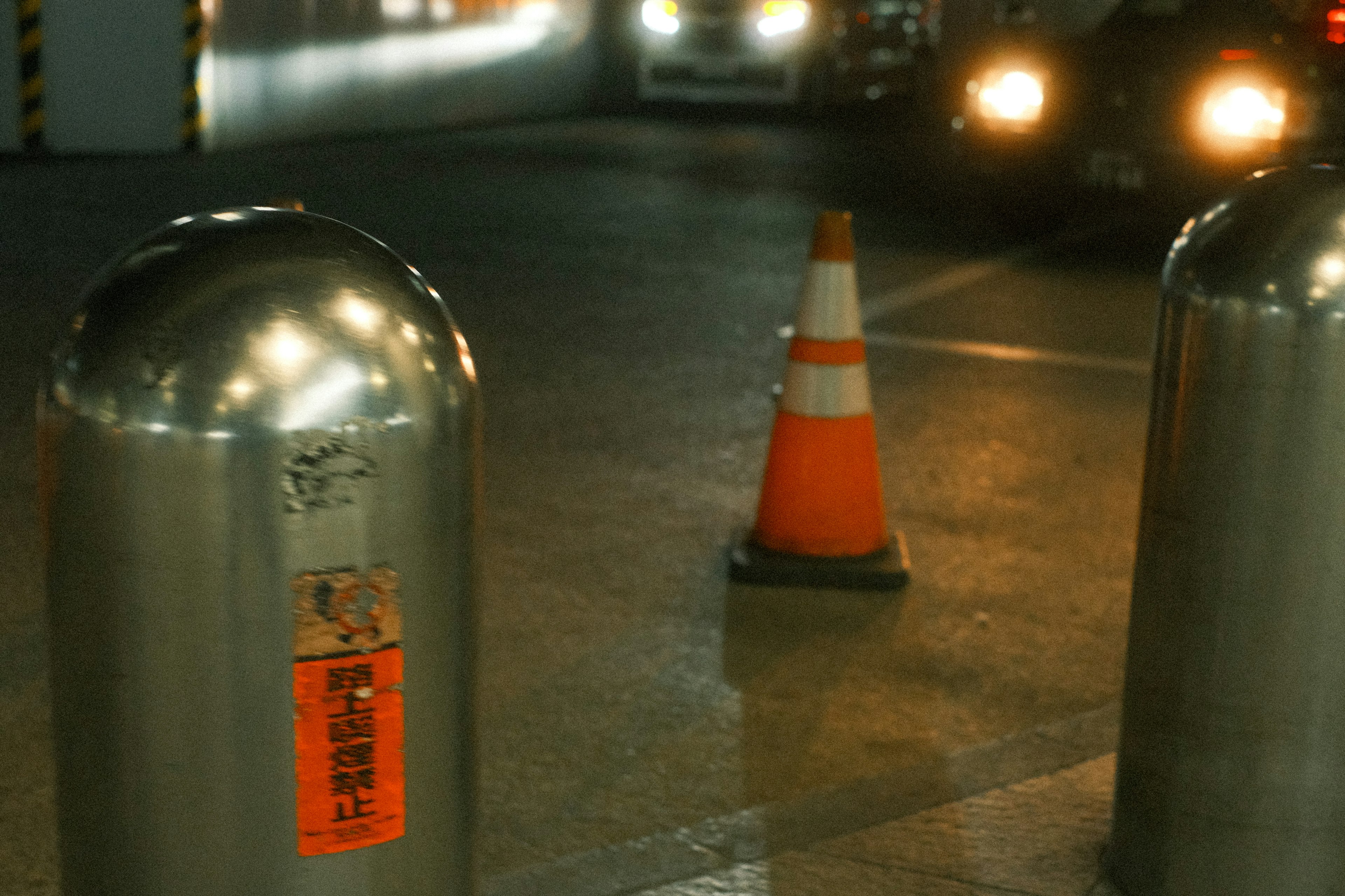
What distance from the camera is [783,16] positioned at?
1822cm

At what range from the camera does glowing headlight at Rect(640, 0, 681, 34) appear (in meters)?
18.6

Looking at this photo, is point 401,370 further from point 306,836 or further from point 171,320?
point 306,836

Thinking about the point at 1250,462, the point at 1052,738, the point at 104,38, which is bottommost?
the point at 1052,738

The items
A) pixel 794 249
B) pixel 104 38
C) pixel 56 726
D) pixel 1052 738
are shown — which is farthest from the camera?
pixel 104 38

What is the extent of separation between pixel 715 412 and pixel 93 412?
14.2 ft

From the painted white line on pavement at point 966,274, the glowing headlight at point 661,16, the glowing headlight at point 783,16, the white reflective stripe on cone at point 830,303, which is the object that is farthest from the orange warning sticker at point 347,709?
the glowing headlight at point 661,16

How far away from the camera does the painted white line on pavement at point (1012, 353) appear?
6887mm

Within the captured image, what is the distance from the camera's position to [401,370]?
172 centimetres

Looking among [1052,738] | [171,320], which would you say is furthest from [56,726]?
[1052,738]

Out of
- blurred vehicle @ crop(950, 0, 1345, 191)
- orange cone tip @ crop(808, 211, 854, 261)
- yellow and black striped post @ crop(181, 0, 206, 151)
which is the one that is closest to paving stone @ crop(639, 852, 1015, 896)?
orange cone tip @ crop(808, 211, 854, 261)

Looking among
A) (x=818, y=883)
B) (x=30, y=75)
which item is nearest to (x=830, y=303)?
(x=818, y=883)

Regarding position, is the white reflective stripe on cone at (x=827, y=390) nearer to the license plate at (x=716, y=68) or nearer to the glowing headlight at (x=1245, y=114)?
the glowing headlight at (x=1245, y=114)

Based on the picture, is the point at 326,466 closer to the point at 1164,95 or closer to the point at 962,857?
the point at 962,857

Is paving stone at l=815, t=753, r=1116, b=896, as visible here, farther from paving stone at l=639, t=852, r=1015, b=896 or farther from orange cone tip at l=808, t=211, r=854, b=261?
orange cone tip at l=808, t=211, r=854, b=261
